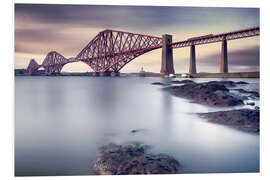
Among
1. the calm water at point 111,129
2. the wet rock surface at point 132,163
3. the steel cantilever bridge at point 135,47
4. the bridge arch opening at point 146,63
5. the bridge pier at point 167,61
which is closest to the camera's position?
the wet rock surface at point 132,163

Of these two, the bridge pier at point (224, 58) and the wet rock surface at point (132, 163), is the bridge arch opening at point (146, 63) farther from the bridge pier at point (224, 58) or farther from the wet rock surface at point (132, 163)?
the wet rock surface at point (132, 163)

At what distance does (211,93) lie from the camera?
3725 mm

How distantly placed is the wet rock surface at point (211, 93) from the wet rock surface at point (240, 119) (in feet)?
1.51

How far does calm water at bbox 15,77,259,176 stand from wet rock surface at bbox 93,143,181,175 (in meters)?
0.17

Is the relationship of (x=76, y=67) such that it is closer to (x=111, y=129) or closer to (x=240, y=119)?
(x=111, y=129)

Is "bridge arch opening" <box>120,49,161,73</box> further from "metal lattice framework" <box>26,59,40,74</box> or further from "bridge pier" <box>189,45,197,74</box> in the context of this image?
"metal lattice framework" <box>26,59,40,74</box>

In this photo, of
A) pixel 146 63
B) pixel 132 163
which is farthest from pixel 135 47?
pixel 132 163

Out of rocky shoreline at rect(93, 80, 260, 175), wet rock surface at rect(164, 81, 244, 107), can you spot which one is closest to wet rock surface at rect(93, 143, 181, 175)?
rocky shoreline at rect(93, 80, 260, 175)

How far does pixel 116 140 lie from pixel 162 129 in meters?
0.84

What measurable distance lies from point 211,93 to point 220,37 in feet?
3.76

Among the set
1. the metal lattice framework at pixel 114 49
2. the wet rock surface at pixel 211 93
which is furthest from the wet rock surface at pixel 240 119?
the metal lattice framework at pixel 114 49

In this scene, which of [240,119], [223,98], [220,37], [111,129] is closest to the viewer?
[240,119]

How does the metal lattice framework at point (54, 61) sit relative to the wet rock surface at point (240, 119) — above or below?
above

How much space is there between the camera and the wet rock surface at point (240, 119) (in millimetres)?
2912
